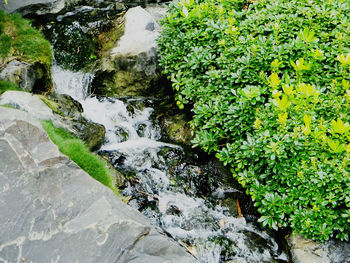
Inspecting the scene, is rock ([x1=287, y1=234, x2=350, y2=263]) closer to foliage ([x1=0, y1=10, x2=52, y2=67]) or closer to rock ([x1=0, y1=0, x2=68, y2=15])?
foliage ([x1=0, y1=10, x2=52, y2=67])

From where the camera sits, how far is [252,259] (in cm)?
529

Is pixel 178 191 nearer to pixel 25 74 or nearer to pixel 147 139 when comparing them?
pixel 147 139

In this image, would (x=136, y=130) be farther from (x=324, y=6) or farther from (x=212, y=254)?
(x=324, y=6)

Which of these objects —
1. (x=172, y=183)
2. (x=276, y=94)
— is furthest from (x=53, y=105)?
(x=276, y=94)

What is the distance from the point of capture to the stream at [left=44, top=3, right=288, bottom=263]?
545cm

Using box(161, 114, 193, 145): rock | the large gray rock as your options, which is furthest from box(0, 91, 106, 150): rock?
the large gray rock

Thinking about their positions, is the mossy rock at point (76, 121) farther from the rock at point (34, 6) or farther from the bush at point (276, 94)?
the rock at point (34, 6)

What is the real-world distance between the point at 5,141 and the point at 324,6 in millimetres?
5907

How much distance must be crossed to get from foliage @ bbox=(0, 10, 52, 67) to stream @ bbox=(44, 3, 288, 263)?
0.59 meters

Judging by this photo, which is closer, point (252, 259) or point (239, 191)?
point (252, 259)

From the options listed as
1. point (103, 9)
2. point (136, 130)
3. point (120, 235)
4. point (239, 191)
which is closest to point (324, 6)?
point (239, 191)

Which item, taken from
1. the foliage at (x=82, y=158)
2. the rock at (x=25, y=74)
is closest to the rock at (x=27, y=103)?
the foliage at (x=82, y=158)

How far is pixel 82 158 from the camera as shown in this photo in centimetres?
536

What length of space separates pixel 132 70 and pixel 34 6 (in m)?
3.96
